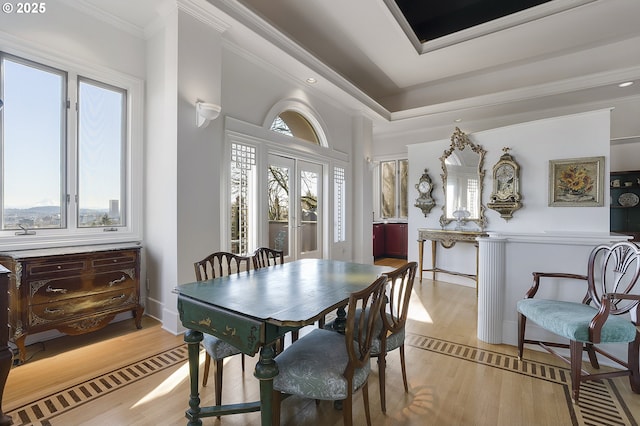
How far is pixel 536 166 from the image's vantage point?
4645 millimetres

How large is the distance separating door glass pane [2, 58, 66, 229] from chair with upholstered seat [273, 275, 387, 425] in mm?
2756

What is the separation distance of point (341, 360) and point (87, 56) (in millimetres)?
3618

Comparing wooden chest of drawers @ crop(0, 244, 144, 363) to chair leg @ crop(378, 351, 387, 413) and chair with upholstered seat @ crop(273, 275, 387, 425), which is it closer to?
chair with upholstered seat @ crop(273, 275, 387, 425)

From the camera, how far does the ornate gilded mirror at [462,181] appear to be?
5.13 meters

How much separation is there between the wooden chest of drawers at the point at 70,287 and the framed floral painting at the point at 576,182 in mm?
5678

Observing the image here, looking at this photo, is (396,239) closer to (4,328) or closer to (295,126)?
(295,126)

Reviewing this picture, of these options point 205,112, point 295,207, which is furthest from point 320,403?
point 295,207

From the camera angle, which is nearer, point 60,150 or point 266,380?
point 266,380

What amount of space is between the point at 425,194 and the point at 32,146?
18.0 ft

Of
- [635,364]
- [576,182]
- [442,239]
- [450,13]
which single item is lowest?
[635,364]

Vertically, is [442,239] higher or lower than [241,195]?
lower

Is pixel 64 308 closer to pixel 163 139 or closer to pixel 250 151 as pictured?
pixel 163 139

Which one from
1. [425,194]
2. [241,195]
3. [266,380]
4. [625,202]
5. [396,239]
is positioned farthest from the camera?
[396,239]

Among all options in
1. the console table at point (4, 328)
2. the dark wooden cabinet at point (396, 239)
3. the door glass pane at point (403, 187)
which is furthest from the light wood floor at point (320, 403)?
the door glass pane at point (403, 187)
